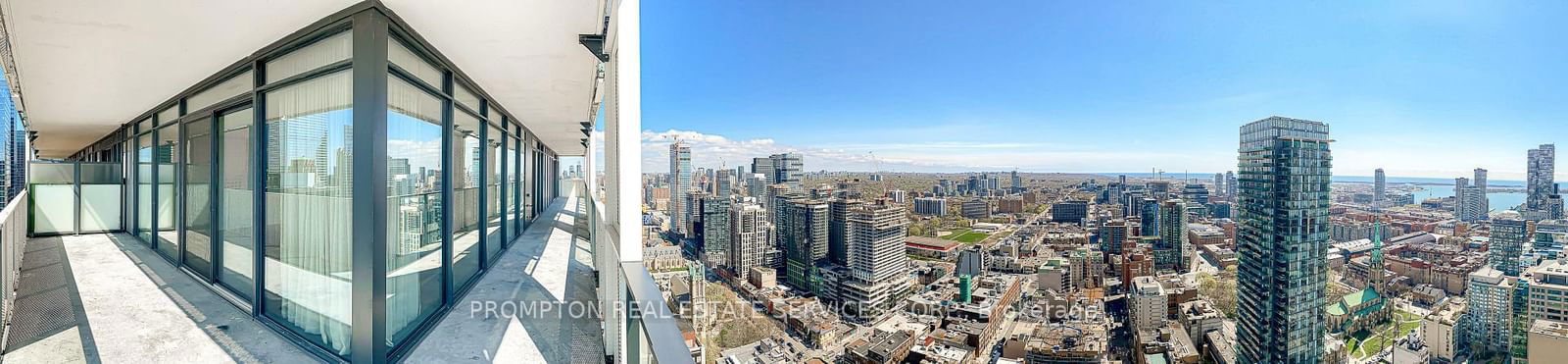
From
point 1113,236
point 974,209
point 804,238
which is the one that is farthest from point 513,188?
point 1113,236

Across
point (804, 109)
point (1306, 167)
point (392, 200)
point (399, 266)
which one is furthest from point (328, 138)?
point (1306, 167)

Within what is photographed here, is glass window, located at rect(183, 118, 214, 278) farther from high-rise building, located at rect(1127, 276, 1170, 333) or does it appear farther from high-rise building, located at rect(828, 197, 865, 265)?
high-rise building, located at rect(1127, 276, 1170, 333)

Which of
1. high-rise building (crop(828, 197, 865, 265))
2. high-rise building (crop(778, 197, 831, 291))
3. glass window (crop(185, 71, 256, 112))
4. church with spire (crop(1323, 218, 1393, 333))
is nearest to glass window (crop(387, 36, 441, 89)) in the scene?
glass window (crop(185, 71, 256, 112))

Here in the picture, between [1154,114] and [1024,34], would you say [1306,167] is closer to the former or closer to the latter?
[1154,114]

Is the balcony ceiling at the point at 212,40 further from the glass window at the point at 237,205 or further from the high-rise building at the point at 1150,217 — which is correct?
the high-rise building at the point at 1150,217

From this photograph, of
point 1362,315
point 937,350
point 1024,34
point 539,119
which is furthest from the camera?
point 539,119
